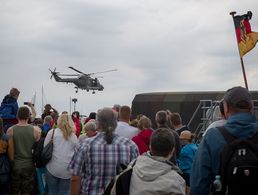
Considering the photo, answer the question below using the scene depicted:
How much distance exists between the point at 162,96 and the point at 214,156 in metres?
17.3

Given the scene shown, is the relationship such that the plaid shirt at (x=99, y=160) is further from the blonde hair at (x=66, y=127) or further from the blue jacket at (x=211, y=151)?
the blonde hair at (x=66, y=127)

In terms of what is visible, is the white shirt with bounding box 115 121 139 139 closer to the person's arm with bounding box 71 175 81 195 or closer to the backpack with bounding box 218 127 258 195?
the person's arm with bounding box 71 175 81 195

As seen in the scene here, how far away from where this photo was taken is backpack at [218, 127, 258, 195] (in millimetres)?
3924

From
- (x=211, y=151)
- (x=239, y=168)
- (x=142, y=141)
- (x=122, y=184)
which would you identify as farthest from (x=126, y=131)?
(x=239, y=168)

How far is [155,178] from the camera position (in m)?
4.24

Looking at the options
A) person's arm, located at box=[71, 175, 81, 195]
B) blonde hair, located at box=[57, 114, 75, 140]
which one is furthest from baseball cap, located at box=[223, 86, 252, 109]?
blonde hair, located at box=[57, 114, 75, 140]

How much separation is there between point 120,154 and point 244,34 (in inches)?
378

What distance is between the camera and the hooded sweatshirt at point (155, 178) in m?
4.22

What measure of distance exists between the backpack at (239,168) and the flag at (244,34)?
10.5 meters

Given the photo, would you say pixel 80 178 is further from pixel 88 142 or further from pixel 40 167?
pixel 40 167

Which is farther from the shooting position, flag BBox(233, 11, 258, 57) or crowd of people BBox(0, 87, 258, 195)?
flag BBox(233, 11, 258, 57)

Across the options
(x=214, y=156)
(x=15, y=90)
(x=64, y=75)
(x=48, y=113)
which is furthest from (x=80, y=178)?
(x=64, y=75)

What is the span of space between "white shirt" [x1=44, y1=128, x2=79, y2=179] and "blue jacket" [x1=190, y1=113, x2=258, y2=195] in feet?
14.2

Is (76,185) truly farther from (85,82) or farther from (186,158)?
(85,82)
